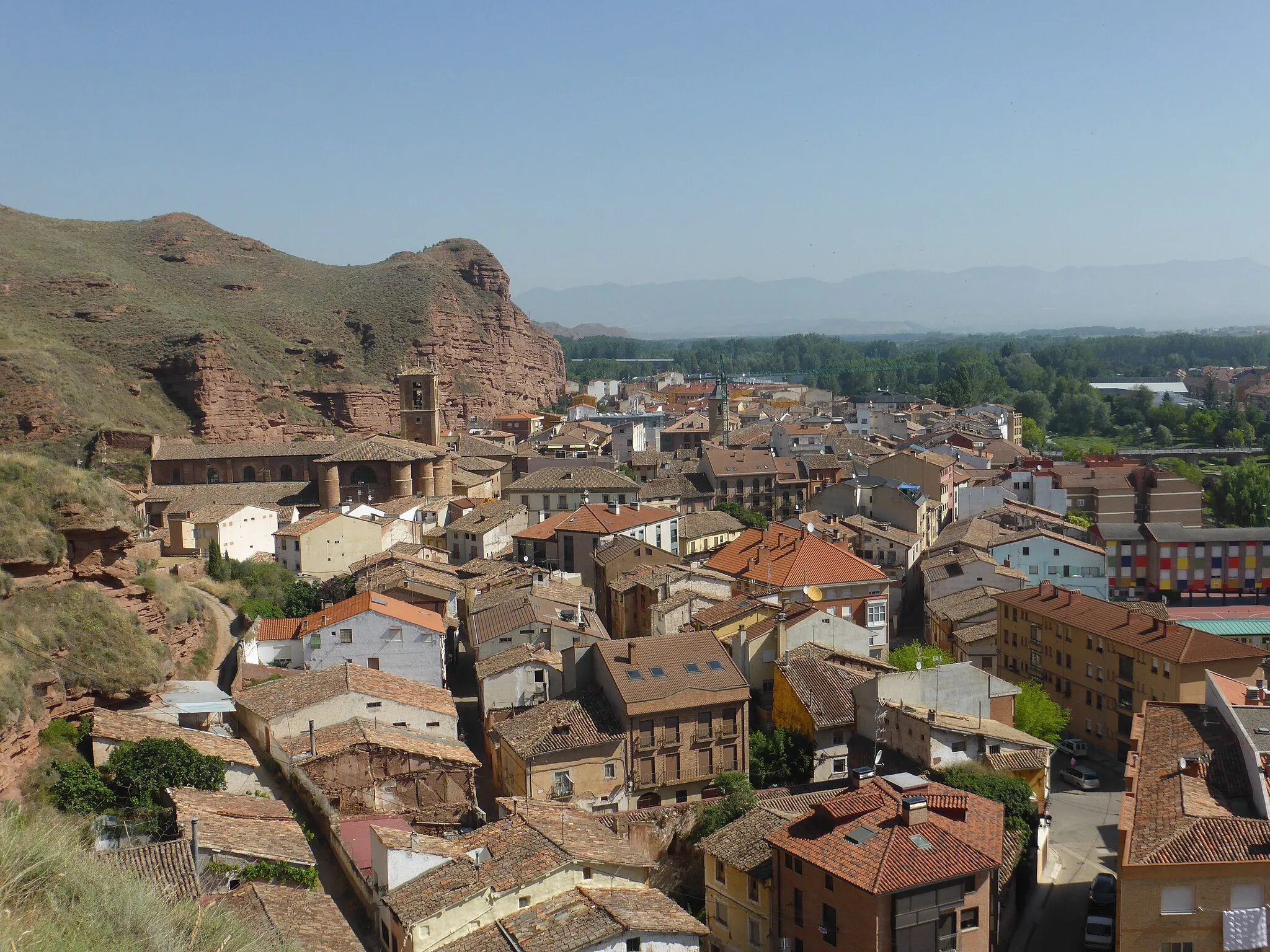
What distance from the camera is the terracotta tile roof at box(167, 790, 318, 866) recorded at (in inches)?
707

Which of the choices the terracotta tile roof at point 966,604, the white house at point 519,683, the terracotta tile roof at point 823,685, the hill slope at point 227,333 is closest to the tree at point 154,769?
the white house at point 519,683

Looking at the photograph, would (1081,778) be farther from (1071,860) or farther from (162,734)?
(162,734)

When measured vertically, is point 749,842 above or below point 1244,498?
above

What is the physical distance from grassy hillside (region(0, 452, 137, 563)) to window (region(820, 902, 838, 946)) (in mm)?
15502

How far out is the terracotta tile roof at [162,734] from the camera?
2100 cm

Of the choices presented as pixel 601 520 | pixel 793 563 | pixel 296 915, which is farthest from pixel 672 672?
pixel 601 520

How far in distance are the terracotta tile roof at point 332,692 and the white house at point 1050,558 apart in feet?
82.1

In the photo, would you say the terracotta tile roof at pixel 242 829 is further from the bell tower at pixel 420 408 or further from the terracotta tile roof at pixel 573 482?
the bell tower at pixel 420 408

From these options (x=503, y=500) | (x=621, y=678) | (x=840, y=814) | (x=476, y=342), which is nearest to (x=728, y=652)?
(x=621, y=678)

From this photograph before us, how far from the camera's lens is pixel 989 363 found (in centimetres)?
18038

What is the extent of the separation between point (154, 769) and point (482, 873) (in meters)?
5.94

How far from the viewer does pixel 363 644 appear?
101ft

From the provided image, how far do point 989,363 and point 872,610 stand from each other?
15056cm

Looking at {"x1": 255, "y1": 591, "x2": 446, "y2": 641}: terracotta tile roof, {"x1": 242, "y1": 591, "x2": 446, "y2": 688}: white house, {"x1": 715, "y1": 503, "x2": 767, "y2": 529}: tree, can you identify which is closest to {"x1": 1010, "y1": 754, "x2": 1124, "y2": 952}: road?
{"x1": 242, "y1": 591, "x2": 446, "y2": 688}: white house
